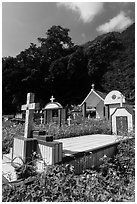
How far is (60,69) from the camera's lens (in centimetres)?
1966

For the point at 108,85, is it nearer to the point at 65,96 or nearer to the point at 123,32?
the point at 65,96

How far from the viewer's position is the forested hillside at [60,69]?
19.8 m

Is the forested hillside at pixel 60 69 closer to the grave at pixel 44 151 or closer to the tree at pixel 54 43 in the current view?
the tree at pixel 54 43

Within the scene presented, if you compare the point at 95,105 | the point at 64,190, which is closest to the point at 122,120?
the point at 64,190

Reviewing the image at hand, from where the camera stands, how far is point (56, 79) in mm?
20625

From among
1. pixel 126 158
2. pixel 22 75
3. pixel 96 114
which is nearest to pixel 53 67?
pixel 22 75

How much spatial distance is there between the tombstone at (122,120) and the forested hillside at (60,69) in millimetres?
13302

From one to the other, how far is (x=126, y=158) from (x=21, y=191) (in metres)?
2.40

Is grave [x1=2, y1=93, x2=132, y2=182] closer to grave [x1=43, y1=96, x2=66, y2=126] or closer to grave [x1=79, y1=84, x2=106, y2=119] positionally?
grave [x1=43, y1=96, x2=66, y2=126]

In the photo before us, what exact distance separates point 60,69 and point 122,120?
14.6 m

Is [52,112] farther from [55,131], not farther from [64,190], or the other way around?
[64,190]

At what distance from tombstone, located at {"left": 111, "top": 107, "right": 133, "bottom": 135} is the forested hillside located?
13302 mm

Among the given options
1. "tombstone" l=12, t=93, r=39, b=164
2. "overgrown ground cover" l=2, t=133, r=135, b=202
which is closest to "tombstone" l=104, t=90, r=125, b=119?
"tombstone" l=12, t=93, r=39, b=164

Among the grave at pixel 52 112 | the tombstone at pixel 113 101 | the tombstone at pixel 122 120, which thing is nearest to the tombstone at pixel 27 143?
the tombstone at pixel 122 120
